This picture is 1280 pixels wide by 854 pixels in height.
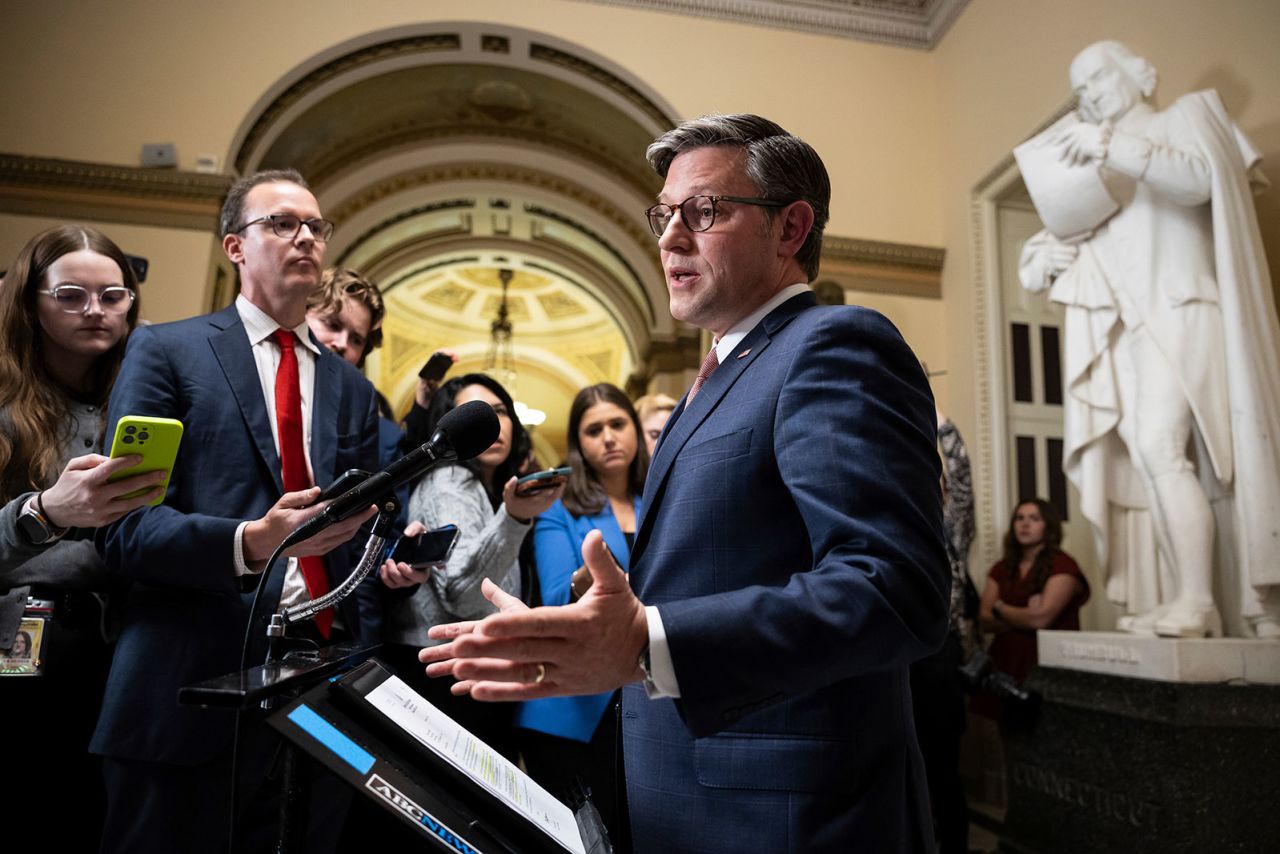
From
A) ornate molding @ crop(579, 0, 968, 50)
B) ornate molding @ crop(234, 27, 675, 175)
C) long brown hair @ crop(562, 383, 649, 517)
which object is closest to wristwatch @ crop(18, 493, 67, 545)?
long brown hair @ crop(562, 383, 649, 517)

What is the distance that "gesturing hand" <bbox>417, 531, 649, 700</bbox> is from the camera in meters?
0.85

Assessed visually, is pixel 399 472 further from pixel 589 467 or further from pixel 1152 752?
pixel 1152 752

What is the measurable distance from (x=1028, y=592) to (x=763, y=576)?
13.1ft

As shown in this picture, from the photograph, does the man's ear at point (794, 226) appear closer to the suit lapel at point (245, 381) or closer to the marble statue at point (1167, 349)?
the suit lapel at point (245, 381)

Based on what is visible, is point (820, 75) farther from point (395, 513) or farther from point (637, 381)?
point (395, 513)

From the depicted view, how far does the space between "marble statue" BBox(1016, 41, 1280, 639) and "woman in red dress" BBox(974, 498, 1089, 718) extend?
0.67 meters

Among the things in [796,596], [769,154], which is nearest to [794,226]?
[769,154]

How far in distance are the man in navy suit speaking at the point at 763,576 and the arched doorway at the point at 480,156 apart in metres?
5.67

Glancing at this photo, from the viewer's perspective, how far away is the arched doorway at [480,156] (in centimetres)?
683

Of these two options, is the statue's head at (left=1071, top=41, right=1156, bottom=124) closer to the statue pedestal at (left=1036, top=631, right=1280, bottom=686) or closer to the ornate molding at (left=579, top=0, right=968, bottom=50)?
the statue pedestal at (left=1036, top=631, right=1280, bottom=686)

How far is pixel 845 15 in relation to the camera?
701cm

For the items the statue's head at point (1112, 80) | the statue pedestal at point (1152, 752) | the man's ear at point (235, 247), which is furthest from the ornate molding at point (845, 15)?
the man's ear at point (235, 247)

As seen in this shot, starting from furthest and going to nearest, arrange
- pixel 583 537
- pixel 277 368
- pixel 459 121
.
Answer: pixel 459 121 → pixel 583 537 → pixel 277 368

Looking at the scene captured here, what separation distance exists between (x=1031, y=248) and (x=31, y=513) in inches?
167
